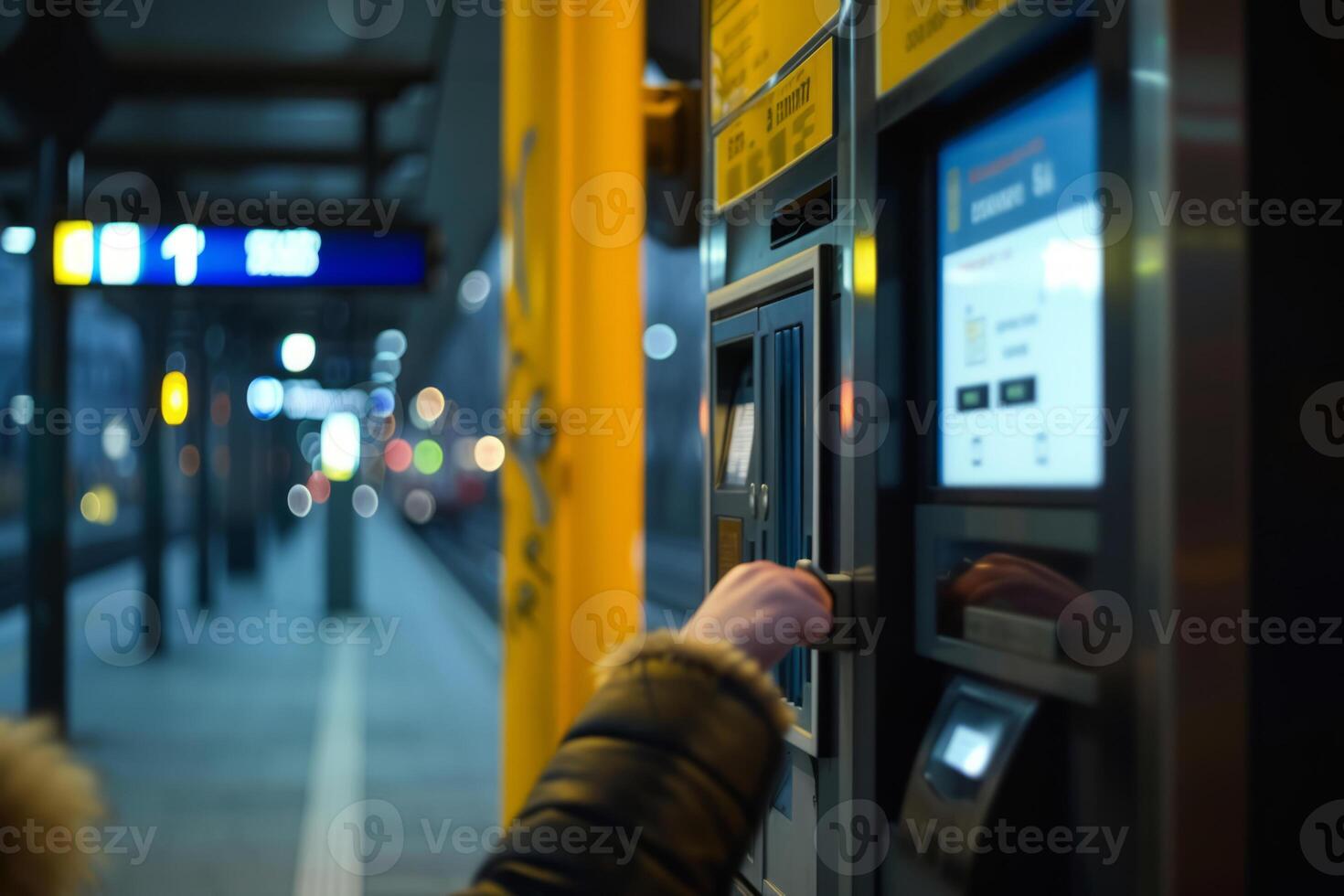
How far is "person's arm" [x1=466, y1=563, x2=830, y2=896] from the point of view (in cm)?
93

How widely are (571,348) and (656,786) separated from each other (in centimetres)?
330

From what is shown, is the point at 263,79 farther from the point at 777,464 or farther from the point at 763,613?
the point at 763,613

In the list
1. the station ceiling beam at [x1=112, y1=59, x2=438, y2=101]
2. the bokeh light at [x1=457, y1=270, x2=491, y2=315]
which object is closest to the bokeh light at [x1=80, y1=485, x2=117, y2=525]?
the bokeh light at [x1=457, y1=270, x2=491, y2=315]

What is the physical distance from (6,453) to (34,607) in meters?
21.2

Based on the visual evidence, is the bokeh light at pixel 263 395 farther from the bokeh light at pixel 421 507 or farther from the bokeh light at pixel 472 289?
the bokeh light at pixel 421 507

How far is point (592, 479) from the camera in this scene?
4.23 meters

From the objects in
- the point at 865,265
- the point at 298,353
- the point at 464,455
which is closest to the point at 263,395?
the point at 298,353

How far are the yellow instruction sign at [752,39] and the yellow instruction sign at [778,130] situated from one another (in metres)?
0.04

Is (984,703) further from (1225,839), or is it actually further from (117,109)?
(117,109)

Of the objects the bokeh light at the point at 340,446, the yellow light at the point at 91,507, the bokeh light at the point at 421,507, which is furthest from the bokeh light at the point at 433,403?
the bokeh light at the point at 340,446

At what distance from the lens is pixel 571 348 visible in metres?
4.20

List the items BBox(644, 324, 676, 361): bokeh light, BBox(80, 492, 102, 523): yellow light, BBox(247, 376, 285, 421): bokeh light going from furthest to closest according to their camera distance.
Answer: BBox(644, 324, 676, 361): bokeh light, BBox(80, 492, 102, 523): yellow light, BBox(247, 376, 285, 421): bokeh light

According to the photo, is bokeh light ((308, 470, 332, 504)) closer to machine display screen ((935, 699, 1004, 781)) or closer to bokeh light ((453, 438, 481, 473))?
bokeh light ((453, 438, 481, 473))

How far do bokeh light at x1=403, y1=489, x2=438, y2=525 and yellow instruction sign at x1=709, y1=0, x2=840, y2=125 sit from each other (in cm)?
4208
